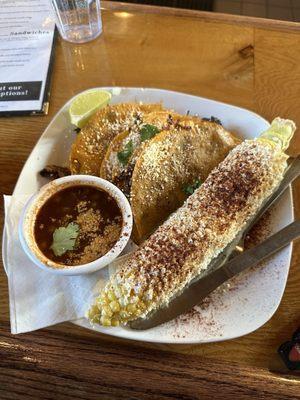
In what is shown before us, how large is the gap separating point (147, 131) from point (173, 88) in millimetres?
481

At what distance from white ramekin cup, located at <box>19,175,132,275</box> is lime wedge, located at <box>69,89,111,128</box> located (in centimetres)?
27

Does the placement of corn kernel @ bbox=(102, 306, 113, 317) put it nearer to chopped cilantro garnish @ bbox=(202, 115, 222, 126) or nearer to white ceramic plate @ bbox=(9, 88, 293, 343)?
white ceramic plate @ bbox=(9, 88, 293, 343)

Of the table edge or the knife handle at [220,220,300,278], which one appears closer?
the knife handle at [220,220,300,278]

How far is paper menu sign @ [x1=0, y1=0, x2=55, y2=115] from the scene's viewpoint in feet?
5.58

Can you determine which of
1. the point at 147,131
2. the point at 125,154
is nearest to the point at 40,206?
the point at 125,154

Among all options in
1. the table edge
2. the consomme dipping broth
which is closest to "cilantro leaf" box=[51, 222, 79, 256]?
the consomme dipping broth

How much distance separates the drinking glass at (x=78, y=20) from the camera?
1.87 m

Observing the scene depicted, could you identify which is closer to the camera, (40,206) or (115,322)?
(115,322)

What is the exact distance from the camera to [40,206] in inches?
49.1

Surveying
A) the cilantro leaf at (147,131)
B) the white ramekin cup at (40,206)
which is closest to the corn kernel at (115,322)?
the white ramekin cup at (40,206)

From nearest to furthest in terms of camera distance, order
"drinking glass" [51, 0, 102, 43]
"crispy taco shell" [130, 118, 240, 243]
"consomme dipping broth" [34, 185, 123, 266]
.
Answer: "consomme dipping broth" [34, 185, 123, 266], "crispy taco shell" [130, 118, 240, 243], "drinking glass" [51, 0, 102, 43]

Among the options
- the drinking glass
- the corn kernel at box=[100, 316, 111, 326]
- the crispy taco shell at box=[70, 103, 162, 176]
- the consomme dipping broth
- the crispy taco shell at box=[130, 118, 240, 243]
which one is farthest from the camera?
the drinking glass

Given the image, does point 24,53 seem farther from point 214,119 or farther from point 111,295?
point 111,295

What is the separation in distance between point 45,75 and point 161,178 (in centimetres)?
81
